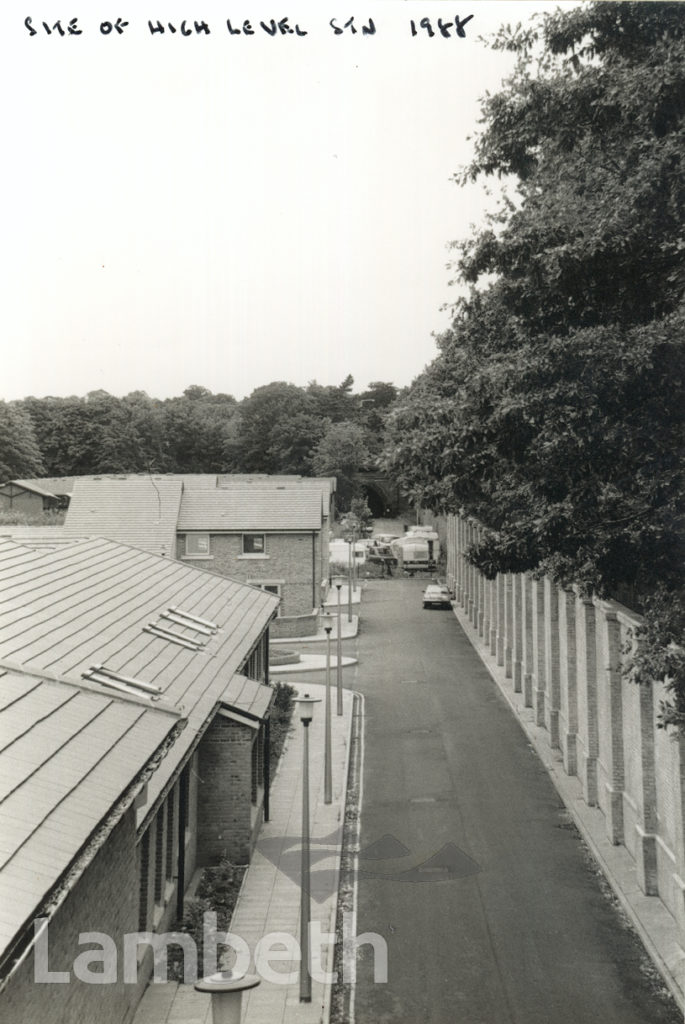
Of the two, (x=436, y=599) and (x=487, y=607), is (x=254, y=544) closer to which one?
(x=436, y=599)

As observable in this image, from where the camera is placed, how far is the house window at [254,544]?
45406 millimetres

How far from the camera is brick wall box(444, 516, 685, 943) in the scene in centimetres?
1423

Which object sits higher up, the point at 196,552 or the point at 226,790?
the point at 196,552

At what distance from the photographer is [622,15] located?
13.0m

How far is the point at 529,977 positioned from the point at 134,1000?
17.3 feet

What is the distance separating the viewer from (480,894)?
15531mm

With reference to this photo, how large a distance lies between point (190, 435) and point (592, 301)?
9633 centimetres

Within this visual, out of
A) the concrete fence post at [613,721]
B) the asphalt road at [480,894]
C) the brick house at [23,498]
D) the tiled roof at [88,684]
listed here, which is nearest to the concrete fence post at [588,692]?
the asphalt road at [480,894]

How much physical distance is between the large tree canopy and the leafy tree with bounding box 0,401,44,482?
242 feet

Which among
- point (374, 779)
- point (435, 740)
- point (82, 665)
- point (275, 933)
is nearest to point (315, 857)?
point (275, 933)

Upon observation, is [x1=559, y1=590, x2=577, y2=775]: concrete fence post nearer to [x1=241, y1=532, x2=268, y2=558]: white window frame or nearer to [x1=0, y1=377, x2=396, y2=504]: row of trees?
[x1=241, y1=532, x2=268, y2=558]: white window frame

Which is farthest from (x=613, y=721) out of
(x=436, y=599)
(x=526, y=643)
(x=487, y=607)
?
(x=436, y=599)

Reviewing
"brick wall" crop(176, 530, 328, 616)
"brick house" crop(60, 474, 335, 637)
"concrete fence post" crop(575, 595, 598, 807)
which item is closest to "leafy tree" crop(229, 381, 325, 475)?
"brick house" crop(60, 474, 335, 637)

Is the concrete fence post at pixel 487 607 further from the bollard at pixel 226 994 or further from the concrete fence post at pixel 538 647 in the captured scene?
the bollard at pixel 226 994
